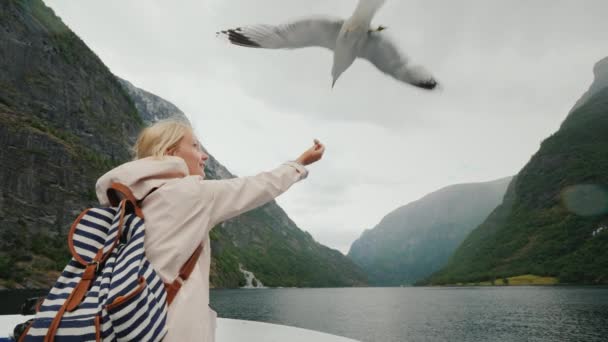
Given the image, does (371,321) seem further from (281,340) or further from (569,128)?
(569,128)

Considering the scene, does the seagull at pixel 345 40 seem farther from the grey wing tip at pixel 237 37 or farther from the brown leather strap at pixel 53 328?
the brown leather strap at pixel 53 328

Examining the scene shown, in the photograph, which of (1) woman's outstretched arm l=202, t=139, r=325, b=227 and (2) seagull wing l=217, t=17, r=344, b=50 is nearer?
(1) woman's outstretched arm l=202, t=139, r=325, b=227

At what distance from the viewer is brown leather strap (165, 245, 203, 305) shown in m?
1.37

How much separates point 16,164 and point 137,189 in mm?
66092

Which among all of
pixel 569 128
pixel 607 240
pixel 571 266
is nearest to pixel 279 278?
pixel 571 266

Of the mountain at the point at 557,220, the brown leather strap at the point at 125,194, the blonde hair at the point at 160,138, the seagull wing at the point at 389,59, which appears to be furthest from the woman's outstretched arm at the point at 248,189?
the mountain at the point at 557,220

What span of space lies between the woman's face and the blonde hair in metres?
0.02

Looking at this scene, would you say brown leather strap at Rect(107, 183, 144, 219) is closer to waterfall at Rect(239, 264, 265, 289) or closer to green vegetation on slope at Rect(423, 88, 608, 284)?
green vegetation on slope at Rect(423, 88, 608, 284)

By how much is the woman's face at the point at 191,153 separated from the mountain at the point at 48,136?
53.1 meters

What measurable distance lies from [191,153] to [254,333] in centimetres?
339

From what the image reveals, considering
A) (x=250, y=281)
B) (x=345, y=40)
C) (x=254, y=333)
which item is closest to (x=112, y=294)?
(x=254, y=333)

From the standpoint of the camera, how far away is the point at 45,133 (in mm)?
60125

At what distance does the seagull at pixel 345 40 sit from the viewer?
4363mm

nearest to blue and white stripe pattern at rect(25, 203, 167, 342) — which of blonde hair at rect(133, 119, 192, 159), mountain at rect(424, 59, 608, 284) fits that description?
blonde hair at rect(133, 119, 192, 159)
